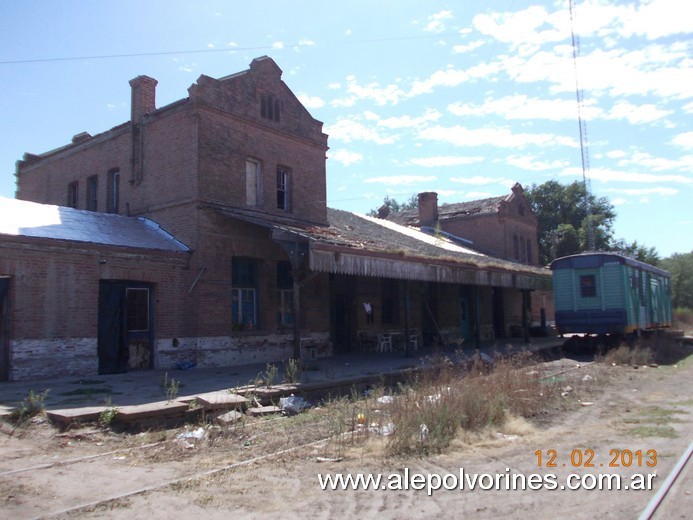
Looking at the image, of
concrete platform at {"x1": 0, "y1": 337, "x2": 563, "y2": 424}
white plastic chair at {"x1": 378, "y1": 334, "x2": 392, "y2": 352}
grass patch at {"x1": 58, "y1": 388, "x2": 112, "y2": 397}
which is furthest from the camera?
white plastic chair at {"x1": 378, "y1": 334, "x2": 392, "y2": 352}

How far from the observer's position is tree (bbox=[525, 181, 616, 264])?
45062mm

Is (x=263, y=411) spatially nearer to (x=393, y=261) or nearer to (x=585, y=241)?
(x=393, y=261)

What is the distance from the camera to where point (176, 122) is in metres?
16.3

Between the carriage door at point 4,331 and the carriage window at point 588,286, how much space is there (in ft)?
55.5

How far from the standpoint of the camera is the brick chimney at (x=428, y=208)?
114 ft

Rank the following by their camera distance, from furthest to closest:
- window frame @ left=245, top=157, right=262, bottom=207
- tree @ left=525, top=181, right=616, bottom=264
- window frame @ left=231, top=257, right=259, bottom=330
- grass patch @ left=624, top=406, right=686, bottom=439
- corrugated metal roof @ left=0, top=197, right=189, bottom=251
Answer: tree @ left=525, top=181, right=616, bottom=264, window frame @ left=245, top=157, right=262, bottom=207, window frame @ left=231, top=257, right=259, bottom=330, corrugated metal roof @ left=0, top=197, right=189, bottom=251, grass patch @ left=624, top=406, right=686, bottom=439

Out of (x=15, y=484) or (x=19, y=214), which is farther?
(x=19, y=214)

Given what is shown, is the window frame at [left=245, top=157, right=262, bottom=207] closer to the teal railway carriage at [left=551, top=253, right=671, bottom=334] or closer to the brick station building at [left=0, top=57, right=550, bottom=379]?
the brick station building at [left=0, top=57, right=550, bottom=379]

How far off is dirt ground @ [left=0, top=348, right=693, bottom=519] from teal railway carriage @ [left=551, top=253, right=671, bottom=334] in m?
9.71

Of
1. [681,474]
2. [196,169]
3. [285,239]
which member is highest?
[196,169]

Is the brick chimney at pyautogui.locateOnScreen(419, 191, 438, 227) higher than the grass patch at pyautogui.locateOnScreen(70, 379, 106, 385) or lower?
higher

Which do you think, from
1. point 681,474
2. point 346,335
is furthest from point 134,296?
point 681,474

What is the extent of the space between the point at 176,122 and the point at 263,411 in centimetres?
989

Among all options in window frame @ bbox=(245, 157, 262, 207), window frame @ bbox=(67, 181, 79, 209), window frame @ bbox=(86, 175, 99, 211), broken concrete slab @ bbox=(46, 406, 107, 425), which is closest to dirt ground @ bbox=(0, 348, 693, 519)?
broken concrete slab @ bbox=(46, 406, 107, 425)
